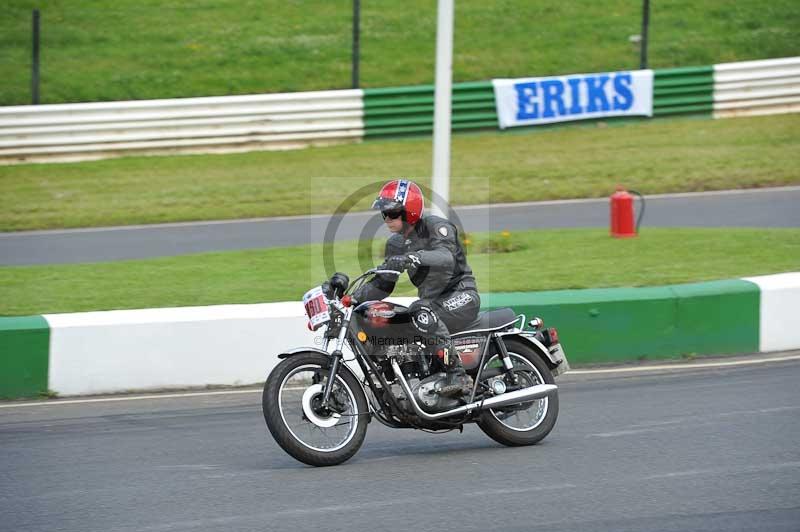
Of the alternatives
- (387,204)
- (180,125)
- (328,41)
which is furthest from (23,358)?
(328,41)

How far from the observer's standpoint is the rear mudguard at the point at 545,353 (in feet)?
24.7

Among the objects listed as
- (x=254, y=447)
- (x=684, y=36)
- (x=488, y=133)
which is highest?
(x=684, y=36)

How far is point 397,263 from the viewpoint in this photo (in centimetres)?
677

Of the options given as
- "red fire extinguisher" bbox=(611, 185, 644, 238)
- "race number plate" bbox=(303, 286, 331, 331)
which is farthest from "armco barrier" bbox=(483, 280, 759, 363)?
"red fire extinguisher" bbox=(611, 185, 644, 238)

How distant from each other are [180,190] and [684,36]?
45.3ft

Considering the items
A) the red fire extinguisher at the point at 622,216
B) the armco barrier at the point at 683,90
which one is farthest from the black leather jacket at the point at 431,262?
the armco barrier at the point at 683,90

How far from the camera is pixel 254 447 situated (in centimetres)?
748

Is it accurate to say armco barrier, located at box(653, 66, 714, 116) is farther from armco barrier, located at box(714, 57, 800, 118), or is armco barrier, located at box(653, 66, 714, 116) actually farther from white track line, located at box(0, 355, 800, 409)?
white track line, located at box(0, 355, 800, 409)

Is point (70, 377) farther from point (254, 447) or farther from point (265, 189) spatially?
point (265, 189)

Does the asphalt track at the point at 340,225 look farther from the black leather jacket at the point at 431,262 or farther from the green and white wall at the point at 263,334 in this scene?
the black leather jacket at the point at 431,262

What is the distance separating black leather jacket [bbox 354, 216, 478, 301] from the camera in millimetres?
7020

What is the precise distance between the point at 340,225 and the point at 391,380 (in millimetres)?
10079

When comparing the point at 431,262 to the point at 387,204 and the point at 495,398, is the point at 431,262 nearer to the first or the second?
the point at 387,204

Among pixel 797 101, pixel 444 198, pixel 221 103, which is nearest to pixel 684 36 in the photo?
pixel 797 101
